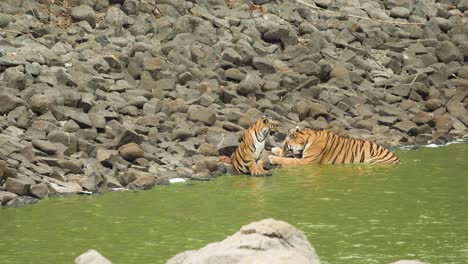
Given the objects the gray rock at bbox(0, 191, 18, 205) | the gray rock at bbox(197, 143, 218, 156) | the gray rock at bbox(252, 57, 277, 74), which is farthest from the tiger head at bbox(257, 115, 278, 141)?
the gray rock at bbox(0, 191, 18, 205)

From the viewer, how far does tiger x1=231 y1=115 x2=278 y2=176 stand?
14.6 meters

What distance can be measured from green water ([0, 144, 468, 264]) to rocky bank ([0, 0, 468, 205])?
0.80m

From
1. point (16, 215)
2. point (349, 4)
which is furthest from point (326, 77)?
point (16, 215)

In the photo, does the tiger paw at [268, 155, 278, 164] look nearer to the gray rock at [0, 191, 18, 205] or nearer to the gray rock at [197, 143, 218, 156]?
the gray rock at [197, 143, 218, 156]

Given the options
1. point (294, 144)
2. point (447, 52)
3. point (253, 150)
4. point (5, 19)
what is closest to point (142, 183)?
point (253, 150)

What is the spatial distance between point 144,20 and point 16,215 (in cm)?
778

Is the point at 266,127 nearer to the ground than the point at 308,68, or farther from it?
nearer to the ground

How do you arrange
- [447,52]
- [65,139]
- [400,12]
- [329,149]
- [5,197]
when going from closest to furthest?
[5,197], [65,139], [329,149], [447,52], [400,12]

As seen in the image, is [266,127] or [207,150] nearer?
[266,127]

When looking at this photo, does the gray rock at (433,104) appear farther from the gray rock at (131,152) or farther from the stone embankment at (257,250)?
the stone embankment at (257,250)

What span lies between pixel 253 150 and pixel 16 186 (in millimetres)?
3404

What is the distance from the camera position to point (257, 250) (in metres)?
6.45

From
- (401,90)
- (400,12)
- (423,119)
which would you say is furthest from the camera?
(400,12)

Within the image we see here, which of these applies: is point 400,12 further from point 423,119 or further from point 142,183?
point 142,183
